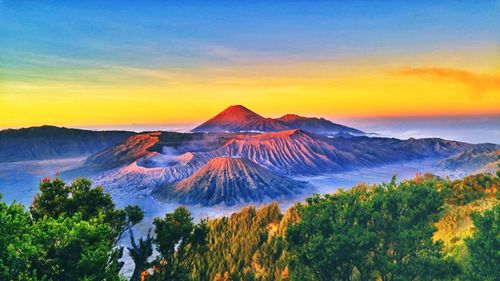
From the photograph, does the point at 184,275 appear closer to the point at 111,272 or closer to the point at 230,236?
the point at 111,272

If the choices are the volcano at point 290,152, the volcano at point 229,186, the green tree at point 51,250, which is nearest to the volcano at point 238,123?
the volcano at point 290,152

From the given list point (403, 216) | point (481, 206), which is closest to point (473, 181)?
point (481, 206)

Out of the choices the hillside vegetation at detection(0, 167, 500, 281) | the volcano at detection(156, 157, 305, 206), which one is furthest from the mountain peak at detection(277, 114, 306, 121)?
the hillside vegetation at detection(0, 167, 500, 281)

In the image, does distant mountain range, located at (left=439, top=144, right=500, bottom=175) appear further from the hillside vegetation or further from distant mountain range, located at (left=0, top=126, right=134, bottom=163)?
distant mountain range, located at (left=0, top=126, right=134, bottom=163)

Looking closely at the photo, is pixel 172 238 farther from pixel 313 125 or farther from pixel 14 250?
pixel 313 125

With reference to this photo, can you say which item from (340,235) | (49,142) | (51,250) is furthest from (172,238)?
(49,142)

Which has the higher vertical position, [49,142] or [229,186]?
[49,142]
